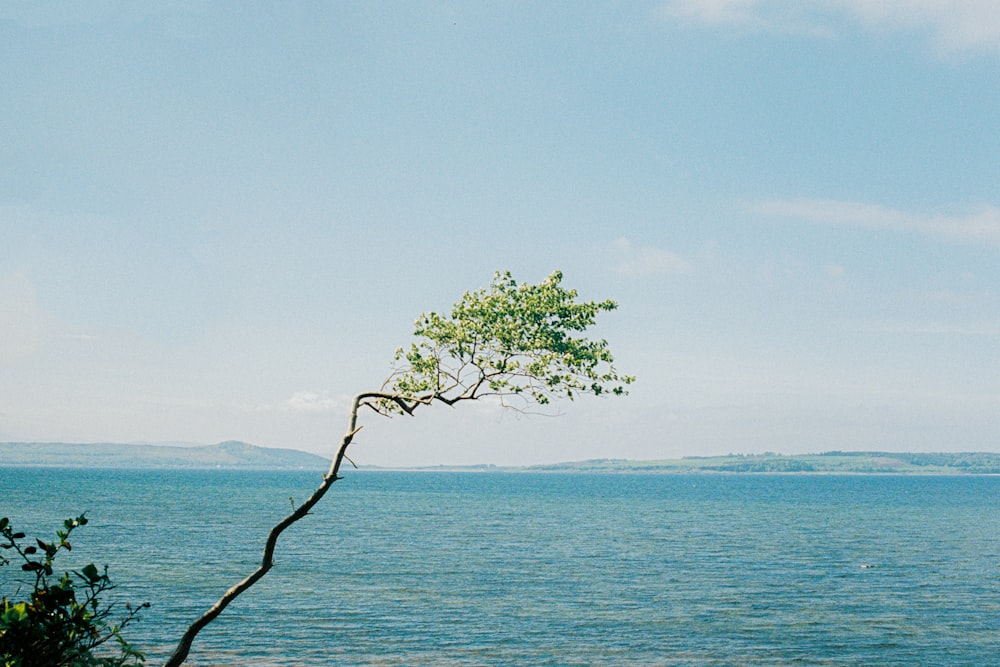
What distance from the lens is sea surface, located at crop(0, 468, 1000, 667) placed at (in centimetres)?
4738

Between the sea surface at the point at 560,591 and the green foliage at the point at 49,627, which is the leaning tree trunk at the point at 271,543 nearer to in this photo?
the green foliage at the point at 49,627

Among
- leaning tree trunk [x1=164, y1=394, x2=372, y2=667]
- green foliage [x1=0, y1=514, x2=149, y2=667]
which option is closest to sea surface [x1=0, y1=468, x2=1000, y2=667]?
leaning tree trunk [x1=164, y1=394, x2=372, y2=667]

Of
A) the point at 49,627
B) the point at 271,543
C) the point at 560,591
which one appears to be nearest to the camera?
the point at 49,627

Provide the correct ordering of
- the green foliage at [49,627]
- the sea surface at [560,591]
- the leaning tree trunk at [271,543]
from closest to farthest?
1. the green foliage at [49,627]
2. the leaning tree trunk at [271,543]
3. the sea surface at [560,591]

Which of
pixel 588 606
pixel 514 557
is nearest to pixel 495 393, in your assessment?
pixel 588 606

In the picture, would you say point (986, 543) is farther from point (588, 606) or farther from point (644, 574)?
point (588, 606)

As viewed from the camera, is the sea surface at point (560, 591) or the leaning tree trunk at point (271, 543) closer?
the leaning tree trunk at point (271, 543)

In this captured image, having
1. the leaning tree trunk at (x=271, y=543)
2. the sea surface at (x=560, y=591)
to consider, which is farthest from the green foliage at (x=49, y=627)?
the sea surface at (x=560, y=591)

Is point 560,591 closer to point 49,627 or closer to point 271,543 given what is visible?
point 271,543

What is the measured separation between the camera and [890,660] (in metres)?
46.3

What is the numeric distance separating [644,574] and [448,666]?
36.6m

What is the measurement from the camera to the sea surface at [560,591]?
155 ft

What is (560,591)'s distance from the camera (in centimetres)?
6694

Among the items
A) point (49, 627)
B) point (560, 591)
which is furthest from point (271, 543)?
point (560, 591)
